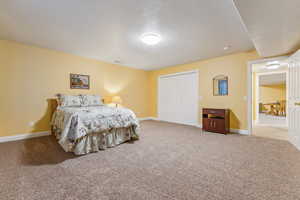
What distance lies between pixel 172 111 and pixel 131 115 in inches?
115

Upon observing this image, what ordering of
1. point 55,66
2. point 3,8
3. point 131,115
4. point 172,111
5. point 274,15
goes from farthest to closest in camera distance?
1. point 172,111
2. point 55,66
3. point 131,115
4. point 3,8
5. point 274,15

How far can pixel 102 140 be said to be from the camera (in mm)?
2775

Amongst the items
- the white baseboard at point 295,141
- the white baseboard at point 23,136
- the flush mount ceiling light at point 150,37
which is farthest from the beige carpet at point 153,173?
the flush mount ceiling light at point 150,37

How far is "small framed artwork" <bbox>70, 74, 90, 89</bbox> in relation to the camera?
4.21 m

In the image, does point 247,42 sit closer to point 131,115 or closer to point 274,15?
point 274,15

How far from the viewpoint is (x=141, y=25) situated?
2.50 m

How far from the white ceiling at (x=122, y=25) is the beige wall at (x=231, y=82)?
0.44 metres

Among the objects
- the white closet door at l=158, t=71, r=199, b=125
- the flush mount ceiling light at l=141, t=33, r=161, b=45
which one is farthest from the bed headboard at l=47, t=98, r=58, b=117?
the white closet door at l=158, t=71, r=199, b=125

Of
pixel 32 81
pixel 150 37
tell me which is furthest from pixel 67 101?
pixel 150 37

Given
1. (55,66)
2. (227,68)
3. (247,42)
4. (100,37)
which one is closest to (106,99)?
(55,66)

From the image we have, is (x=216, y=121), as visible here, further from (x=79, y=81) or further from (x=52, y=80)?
(x=52, y=80)

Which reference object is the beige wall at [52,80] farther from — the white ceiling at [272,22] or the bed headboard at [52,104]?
the white ceiling at [272,22]

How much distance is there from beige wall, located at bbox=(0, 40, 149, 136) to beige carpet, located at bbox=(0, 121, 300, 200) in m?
0.81

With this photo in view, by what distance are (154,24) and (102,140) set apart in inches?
99.9
